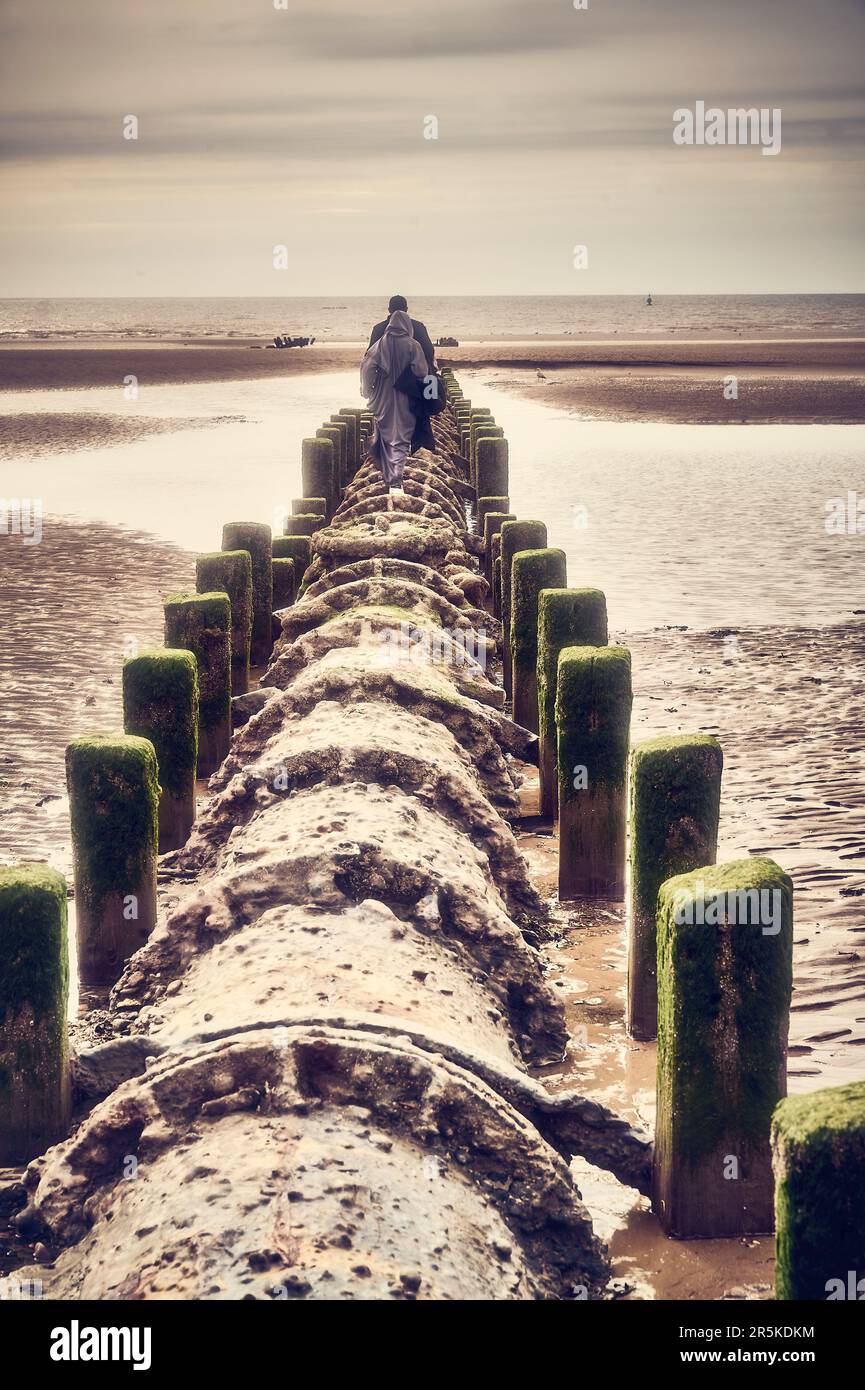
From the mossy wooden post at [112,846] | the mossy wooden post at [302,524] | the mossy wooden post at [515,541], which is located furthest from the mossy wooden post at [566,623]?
the mossy wooden post at [302,524]

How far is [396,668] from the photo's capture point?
608cm

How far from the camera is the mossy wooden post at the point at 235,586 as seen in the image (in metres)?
8.59

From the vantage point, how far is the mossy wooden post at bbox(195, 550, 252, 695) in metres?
8.59

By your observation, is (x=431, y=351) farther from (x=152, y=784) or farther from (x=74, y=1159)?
(x=74, y=1159)

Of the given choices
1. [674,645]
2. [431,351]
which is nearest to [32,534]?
[431,351]

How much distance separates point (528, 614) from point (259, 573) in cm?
247

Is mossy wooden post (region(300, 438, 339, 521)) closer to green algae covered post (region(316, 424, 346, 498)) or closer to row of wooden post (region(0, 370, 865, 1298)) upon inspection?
green algae covered post (region(316, 424, 346, 498))

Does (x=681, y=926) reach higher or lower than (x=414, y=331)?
lower

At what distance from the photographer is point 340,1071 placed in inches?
134

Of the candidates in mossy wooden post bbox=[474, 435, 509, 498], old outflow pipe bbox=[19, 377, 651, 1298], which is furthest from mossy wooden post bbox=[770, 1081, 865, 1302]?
mossy wooden post bbox=[474, 435, 509, 498]

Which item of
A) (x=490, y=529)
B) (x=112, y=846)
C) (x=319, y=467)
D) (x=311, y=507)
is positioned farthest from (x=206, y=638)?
(x=319, y=467)
